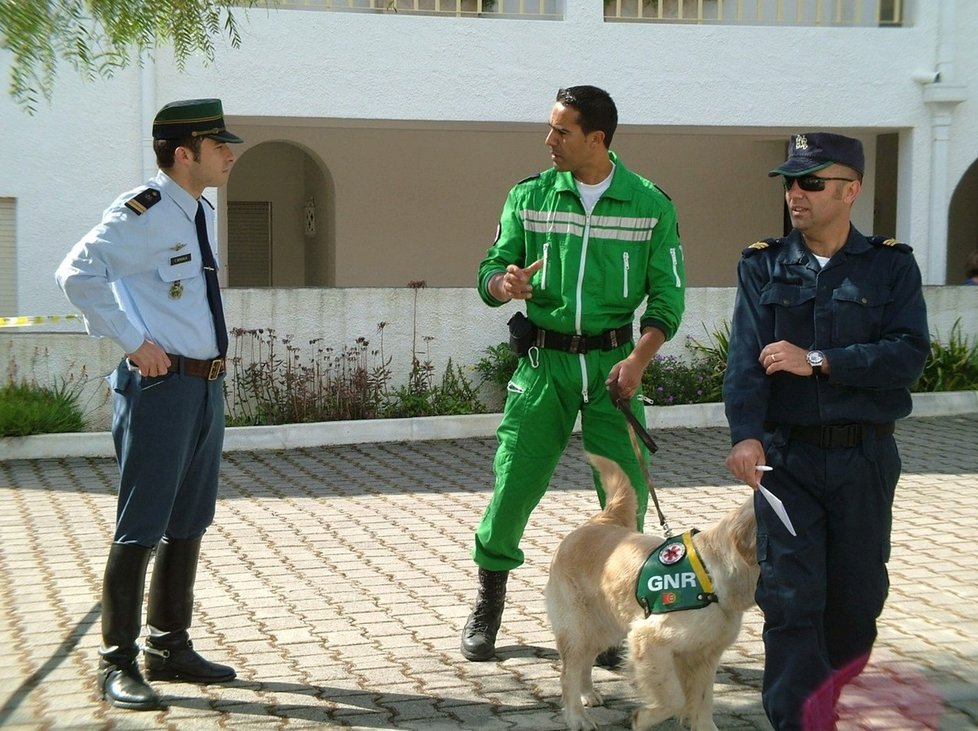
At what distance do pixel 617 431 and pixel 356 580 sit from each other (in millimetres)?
2136

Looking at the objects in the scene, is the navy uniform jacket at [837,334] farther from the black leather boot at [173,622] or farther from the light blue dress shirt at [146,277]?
the black leather boot at [173,622]

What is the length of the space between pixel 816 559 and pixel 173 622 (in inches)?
101

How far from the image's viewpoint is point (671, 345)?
1281 centimetres

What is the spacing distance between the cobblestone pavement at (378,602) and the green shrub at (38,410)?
0.37 metres

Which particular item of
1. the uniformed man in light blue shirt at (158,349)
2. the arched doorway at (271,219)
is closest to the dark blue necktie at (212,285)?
the uniformed man in light blue shirt at (158,349)

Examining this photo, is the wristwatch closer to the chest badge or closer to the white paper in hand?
the white paper in hand

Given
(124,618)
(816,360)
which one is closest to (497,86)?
(124,618)

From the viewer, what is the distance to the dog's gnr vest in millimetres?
4082

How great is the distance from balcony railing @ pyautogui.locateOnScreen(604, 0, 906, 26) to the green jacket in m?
8.65

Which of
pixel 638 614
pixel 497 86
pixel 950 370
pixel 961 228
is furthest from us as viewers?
pixel 961 228

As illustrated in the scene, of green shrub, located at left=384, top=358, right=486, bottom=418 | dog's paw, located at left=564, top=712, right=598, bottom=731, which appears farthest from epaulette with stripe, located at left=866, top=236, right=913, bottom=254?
green shrub, located at left=384, top=358, right=486, bottom=418

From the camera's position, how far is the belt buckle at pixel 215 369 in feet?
16.1

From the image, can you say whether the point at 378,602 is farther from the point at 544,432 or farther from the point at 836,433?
the point at 836,433

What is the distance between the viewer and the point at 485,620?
5.41m
